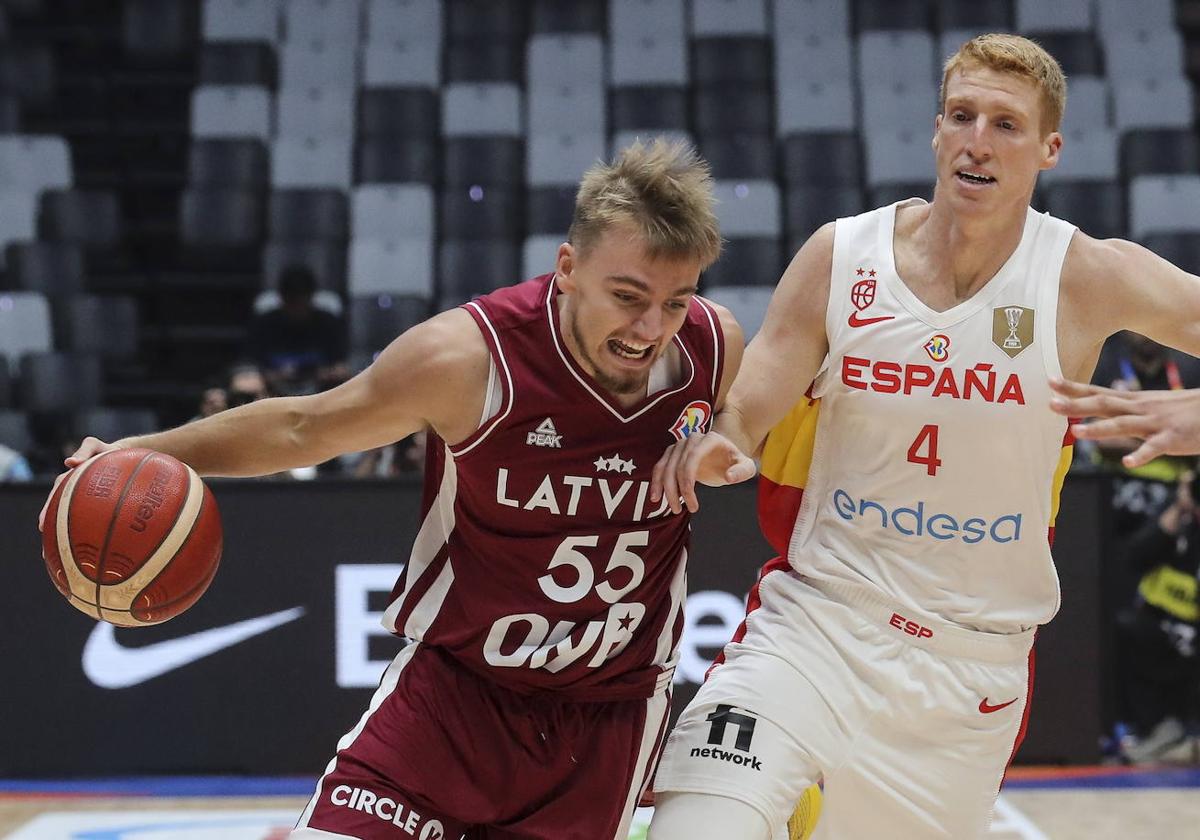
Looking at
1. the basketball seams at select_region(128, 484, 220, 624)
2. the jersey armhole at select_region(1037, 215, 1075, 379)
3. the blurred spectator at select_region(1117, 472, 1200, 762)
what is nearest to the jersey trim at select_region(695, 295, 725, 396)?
the jersey armhole at select_region(1037, 215, 1075, 379)

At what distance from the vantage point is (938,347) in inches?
132

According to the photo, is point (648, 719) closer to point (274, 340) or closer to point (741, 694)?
point (741, 694)

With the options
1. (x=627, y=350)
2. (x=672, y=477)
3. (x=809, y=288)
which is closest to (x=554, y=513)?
(x=672, y=477)

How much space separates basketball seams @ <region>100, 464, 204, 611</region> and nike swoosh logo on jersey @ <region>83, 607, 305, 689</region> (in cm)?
330

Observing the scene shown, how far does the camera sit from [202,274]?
36.2ft

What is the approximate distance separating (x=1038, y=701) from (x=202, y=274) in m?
6.97

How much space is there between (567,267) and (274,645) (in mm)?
3798

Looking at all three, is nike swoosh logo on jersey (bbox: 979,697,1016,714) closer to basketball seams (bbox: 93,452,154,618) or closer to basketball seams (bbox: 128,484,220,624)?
basketball seams (bbox: 128,484,220,624)

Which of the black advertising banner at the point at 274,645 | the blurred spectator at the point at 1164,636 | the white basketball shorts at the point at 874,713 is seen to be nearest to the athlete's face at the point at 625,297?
the white basketball shorts at the point at 874,713

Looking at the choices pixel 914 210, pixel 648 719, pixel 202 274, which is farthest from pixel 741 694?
pixel 202 274

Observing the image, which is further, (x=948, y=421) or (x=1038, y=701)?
(x=1038, y=701)

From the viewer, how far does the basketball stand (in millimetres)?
3186

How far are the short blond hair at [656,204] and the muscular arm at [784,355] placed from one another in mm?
388

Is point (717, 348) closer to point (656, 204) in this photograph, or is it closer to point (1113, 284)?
point (656, 204)
